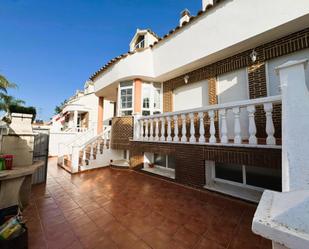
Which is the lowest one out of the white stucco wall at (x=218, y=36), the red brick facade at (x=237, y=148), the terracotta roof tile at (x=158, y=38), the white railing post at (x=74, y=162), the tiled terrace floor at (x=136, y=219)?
the tiled terrace floor at (x=136, y=219)

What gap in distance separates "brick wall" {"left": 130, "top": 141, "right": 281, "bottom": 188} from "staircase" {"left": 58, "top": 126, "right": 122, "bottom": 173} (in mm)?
2497

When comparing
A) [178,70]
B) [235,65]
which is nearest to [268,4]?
[235,65]

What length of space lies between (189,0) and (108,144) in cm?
882

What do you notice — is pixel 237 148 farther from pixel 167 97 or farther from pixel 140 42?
pixel 140 42

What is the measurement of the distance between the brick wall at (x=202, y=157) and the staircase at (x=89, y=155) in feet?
8.19

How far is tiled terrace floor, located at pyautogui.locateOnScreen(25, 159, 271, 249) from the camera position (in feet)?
6.93

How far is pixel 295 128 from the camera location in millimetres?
1431

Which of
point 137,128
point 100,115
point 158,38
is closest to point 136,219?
point 137,128

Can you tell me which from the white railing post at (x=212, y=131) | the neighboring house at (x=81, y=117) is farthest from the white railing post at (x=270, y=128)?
the neighboring house at (x=81, y=117)

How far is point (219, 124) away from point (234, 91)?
134 centimetres

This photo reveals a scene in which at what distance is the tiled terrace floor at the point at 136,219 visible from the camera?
2111 millimetres

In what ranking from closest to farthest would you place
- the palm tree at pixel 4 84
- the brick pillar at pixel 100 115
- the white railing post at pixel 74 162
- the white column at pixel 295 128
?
the white column at pixel 295 128 < the white railing post at pixel 74 162 < the palm tree at pixel 4 84 < the brick pillar at pixel 100 115

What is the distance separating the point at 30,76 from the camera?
19.6 meters

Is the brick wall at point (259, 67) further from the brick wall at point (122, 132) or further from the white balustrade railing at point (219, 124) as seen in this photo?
the brick wall at point (122, 132)
